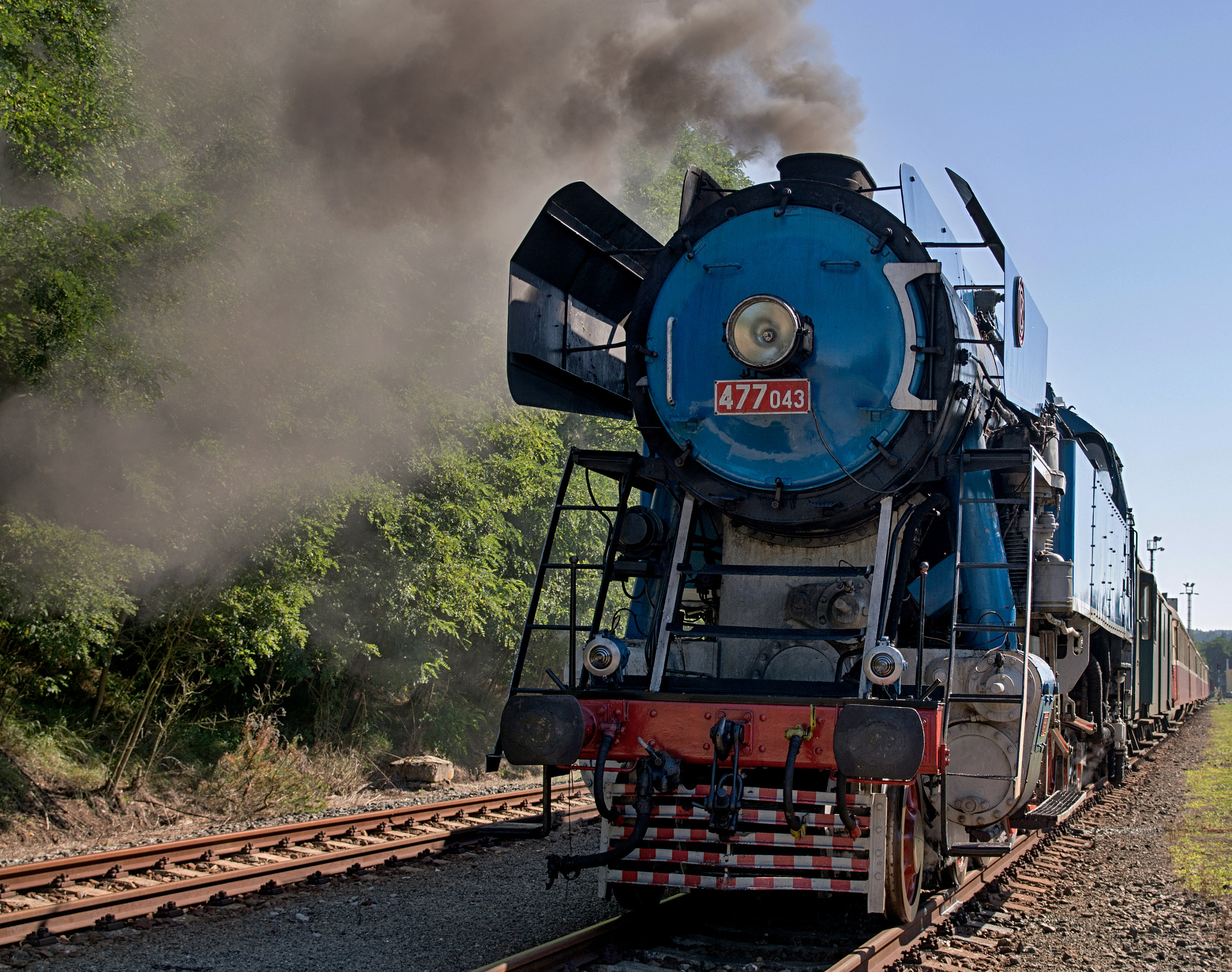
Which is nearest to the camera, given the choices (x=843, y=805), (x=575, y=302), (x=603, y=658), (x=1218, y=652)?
(x=843, y=805)

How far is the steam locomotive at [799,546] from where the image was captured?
4.82 m

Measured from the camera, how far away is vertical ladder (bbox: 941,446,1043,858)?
16.1 feet

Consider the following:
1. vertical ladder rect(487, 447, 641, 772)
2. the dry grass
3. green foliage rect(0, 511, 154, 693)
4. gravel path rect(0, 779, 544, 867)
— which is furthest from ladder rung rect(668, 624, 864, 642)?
green foliage rect(0, 511, 154, 693)

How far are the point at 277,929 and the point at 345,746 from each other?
29.4 ft

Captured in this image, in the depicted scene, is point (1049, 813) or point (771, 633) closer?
point (771, 633)

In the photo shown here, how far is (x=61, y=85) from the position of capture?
7.94 m

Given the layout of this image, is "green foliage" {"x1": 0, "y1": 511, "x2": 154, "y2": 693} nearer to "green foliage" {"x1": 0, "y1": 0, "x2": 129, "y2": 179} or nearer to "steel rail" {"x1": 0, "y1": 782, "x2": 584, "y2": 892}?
"steel rail" {"x1": 0, "y1": 782, "x2": 584, "y2": 892}

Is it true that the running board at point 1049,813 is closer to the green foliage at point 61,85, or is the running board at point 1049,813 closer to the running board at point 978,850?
the running board at point 978,850

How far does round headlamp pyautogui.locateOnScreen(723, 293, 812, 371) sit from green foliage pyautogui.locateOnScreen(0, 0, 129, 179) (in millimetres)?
5125

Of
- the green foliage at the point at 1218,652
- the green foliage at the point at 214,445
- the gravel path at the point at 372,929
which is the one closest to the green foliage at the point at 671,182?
the green foliage at the point at 214,445

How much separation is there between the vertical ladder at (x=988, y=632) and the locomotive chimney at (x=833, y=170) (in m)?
1.63

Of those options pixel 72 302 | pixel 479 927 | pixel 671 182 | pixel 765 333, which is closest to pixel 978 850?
pixel 479 927

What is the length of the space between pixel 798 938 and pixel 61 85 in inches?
294

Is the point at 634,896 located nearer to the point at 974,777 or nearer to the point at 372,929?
the point at 372,929
